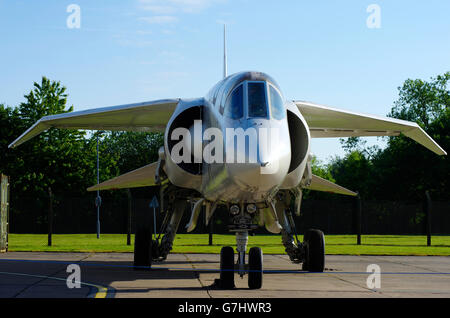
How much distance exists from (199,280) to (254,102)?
3.74 meters

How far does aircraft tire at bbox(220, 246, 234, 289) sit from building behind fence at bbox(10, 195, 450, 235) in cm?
3230

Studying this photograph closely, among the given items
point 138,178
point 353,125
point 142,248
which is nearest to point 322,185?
point 353,125

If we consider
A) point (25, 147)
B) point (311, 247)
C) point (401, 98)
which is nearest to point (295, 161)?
point (311, 247)

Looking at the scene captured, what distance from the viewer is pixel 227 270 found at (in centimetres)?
1012

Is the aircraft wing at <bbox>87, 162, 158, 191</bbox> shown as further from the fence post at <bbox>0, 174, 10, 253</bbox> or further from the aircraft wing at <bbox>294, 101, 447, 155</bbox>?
Result: the fence post at <bbox>0, 174, 10, 253</bbox>

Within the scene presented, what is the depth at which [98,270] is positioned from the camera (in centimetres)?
1337

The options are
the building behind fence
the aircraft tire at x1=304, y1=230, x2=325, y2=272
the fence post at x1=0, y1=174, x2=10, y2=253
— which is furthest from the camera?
the building behind fence

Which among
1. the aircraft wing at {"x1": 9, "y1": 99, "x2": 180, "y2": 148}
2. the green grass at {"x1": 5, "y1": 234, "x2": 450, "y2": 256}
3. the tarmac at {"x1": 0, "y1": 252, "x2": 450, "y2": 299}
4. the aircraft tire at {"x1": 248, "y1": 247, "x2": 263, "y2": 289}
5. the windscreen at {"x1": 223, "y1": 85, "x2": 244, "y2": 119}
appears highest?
the aircraft wing at {"x1": 9, "y1": 99, "x2": 180, "y2": 148}

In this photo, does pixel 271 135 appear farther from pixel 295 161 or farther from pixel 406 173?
pixel 406 173

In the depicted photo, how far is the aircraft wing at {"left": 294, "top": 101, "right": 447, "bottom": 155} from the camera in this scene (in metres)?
13.5

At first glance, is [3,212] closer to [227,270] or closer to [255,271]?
[227,270]

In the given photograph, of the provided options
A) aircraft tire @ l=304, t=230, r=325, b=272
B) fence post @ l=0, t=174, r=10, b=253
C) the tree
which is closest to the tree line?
the tree

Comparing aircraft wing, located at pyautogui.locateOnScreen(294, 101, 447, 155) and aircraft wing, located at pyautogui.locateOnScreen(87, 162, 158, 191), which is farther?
aircraft wing, located at pyautogui.locateOnScreen(87, 162, 158, 191)
